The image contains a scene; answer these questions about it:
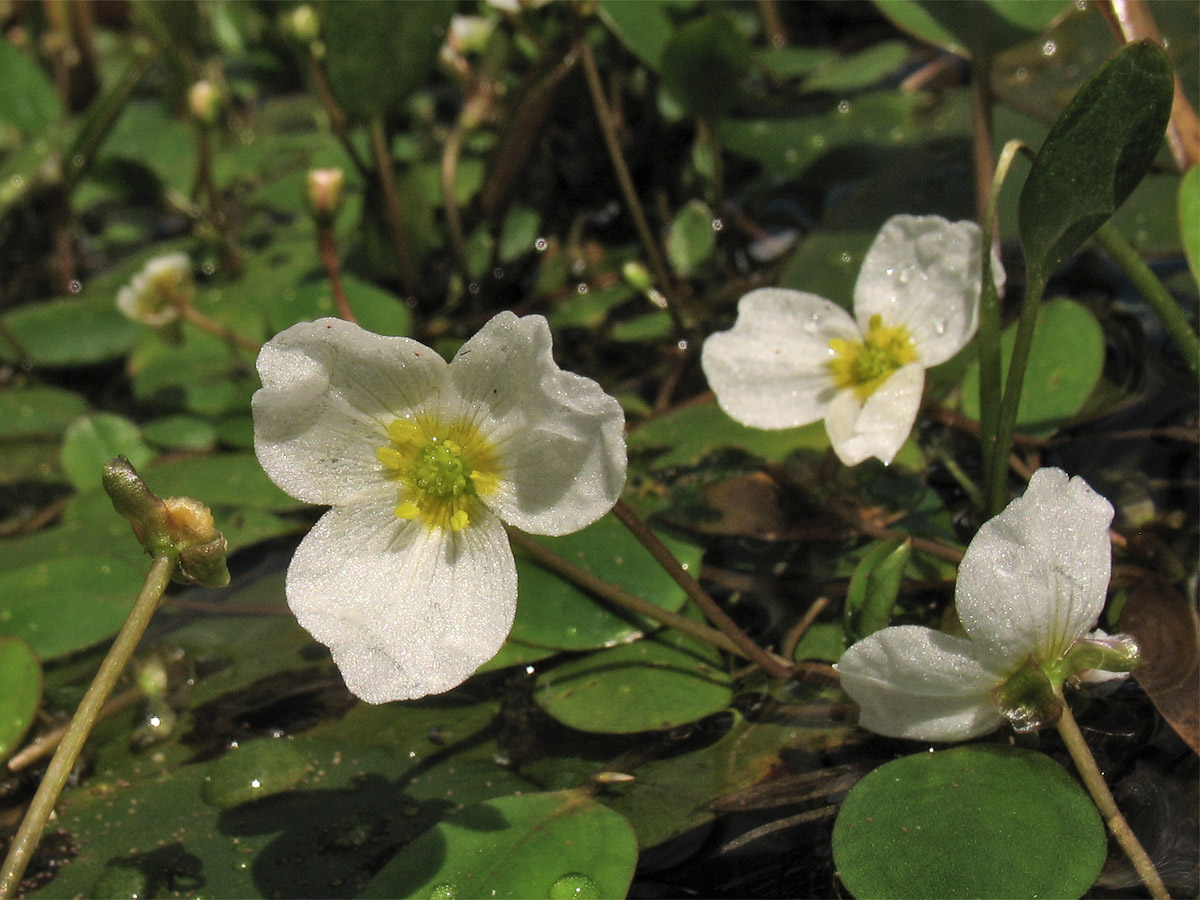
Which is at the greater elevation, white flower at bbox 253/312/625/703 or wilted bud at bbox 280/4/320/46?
wilted bud at bbox 280/4/320/46

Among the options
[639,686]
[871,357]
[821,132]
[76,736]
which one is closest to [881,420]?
[871,357]

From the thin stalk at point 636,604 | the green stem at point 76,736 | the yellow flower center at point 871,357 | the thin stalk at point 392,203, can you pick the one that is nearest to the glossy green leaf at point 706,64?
the thin stalk at point 392,203

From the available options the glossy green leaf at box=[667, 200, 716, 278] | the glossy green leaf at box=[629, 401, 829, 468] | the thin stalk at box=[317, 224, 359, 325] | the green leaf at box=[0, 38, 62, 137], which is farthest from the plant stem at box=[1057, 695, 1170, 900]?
the green leaf at box=[0, 38, 62, 137]

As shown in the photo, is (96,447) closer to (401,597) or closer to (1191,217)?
(401,597)

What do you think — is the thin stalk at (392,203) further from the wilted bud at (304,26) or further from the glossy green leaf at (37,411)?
the glossy green leaf at (37,411)

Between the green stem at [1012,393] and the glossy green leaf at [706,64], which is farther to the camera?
the glossy green leaf at [706,64]

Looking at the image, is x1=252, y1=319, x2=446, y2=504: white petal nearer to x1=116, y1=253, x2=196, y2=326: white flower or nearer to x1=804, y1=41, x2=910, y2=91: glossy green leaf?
x1=116, y1=253, x2=196, y2=326: white flower

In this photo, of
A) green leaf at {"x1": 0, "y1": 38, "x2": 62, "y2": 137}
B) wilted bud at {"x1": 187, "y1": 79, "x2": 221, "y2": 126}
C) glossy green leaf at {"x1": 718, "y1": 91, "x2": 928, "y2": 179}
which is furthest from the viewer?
green leaf at {"x1": 0, "y1": 38, "x2": 62, "y2": 137}

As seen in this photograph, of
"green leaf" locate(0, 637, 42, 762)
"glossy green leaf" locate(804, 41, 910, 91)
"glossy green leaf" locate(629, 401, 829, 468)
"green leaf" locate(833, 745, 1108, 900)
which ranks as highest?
"glossy green leaf" locate(804, 41, 910, 91)
